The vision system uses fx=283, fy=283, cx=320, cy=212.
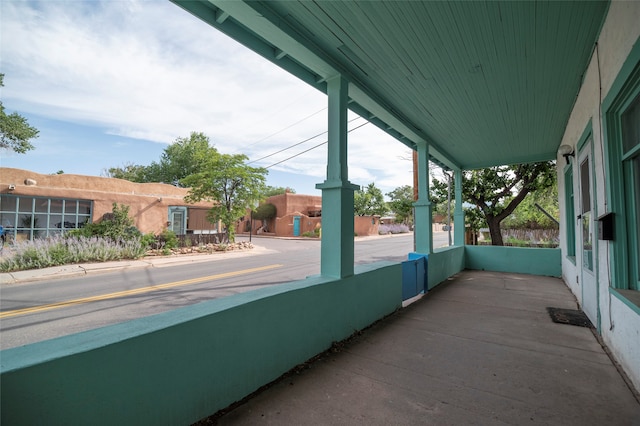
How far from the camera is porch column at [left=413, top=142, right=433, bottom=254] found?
595 cm

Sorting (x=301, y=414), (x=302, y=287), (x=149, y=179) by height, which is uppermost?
(x=149, y=179)

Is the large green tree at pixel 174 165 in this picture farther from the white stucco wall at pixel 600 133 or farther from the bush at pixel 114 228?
the white stucco wall at pixel 600 133

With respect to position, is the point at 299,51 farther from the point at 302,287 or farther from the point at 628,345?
the point at 628,345

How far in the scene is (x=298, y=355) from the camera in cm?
271

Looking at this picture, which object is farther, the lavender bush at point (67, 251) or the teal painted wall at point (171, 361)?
the lavender bush at point (67, 251)

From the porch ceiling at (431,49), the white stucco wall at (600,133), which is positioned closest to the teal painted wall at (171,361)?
the porch ceiling at (431,49)

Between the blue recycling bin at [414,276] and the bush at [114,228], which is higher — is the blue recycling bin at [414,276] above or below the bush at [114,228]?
below

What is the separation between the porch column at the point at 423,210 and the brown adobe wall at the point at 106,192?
48.5 feet

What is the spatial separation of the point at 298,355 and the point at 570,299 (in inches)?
213

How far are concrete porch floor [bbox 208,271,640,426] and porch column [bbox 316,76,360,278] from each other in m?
0.99

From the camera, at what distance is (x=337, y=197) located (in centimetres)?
324

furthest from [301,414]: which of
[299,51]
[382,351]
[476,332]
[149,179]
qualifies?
[149,179]

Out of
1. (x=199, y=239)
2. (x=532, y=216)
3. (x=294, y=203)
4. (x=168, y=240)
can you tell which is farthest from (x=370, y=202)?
(x=168, y=240)

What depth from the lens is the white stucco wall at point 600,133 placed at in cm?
225
